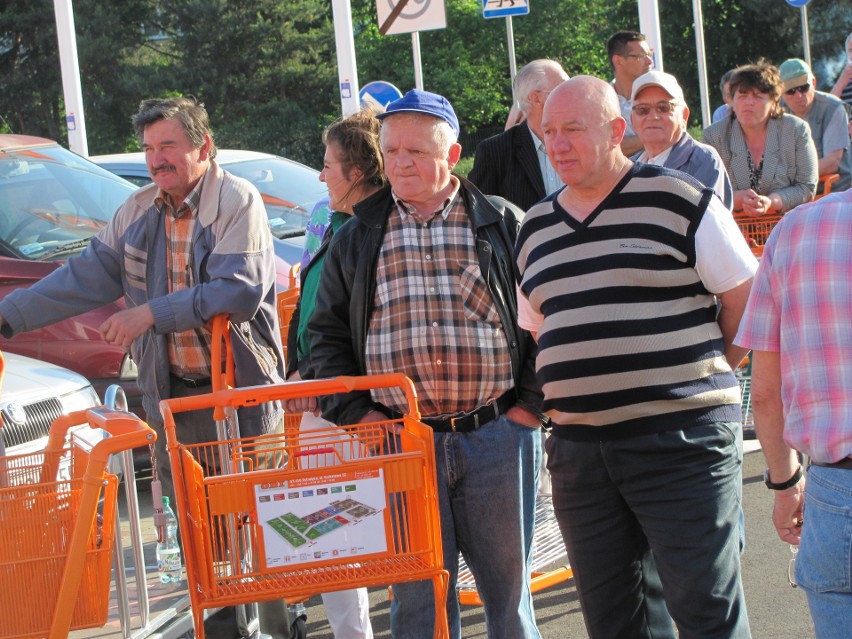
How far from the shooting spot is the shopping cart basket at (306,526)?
337 centimetres

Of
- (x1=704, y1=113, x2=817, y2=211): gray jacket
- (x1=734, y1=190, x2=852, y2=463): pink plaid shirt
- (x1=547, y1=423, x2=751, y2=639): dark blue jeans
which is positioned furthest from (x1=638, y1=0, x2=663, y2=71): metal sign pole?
(x1=734, y1=190, x2=852, y2=463): pink plaid shirt

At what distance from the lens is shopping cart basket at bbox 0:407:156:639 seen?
11.0 ft

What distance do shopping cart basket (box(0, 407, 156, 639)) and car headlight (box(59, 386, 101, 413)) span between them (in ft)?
9.73

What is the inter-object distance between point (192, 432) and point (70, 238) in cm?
362

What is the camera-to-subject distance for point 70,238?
8203mm

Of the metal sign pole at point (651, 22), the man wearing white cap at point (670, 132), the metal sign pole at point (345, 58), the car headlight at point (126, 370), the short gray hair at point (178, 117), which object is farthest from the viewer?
the metal sign pole at point (651, 22)

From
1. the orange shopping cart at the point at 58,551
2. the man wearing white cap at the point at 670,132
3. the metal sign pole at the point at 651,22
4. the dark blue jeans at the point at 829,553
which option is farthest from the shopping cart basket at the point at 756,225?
the metal sign pole at the point at 651,22

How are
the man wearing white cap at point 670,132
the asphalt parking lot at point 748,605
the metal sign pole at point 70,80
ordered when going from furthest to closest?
the metal sign pole at point 70,80 < the man wearing white cap at point 670,132 < the asphalt parking lot at point 748,605

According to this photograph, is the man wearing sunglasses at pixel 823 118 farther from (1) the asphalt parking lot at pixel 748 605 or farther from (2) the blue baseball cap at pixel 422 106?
(2) the blue baseball cap at pixel 422 106

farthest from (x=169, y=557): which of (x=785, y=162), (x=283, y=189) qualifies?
(x=283, y=189)

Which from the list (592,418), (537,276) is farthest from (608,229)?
(592,418)

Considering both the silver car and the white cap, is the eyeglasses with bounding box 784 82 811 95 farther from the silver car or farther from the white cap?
the silver car

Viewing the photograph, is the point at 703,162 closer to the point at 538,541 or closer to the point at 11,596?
the point at 538,541

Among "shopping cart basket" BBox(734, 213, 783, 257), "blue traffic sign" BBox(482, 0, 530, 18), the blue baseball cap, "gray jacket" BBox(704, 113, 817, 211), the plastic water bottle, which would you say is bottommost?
the plastic water bottle
